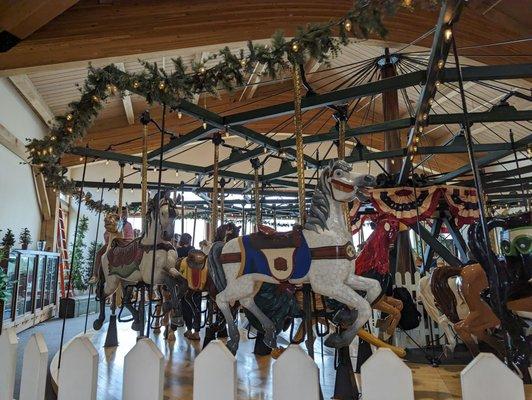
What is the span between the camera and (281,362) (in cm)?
142

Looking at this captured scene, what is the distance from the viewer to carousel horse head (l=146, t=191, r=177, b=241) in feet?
11.8

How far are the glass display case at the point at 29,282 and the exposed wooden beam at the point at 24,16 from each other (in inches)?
133

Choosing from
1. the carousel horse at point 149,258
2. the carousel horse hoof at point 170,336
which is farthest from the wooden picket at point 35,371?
the carousel horse hoof at point 170,336

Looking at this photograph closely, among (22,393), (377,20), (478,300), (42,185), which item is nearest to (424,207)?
(478,300)

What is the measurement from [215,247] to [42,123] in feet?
24.1

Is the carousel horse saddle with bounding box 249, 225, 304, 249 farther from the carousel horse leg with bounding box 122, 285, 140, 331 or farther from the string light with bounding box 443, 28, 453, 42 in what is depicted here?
the carousel horse leg with bounding box 122, 285, 140, 331

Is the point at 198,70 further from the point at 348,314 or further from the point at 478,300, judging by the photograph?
the point at 478,300

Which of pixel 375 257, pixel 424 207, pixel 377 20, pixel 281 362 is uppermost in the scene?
pixel 377 20

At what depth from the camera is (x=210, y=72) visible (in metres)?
2.61

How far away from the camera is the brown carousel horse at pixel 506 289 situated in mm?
2473

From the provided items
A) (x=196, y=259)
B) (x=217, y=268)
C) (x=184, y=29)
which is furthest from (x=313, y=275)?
(x=184, y=29)

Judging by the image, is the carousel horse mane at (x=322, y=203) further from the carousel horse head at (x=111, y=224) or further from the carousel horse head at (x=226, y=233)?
the carousel horse head at (x=111, y=224)

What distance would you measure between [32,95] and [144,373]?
7410 mm

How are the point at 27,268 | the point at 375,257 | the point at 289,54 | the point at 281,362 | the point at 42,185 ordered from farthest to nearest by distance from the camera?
the point at 42,185 < the point at 27,268 < the point at 375,257 < the point at 289,54 < the point at 281,362
